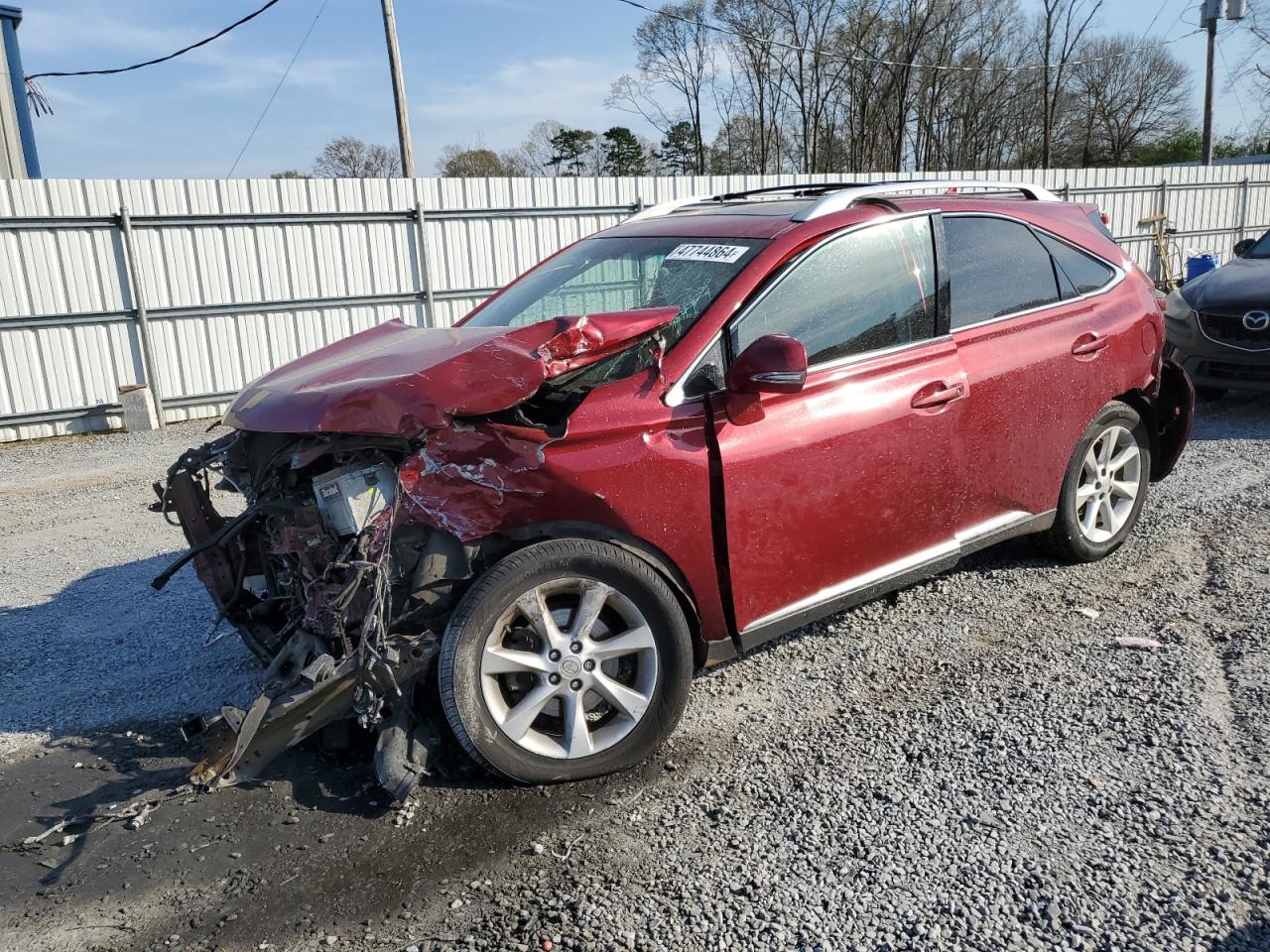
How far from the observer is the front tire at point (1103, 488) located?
15.1ft

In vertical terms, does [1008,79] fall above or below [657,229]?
above

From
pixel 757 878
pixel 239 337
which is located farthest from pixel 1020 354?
pixel 239 337

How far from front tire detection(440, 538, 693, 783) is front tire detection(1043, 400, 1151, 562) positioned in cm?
254

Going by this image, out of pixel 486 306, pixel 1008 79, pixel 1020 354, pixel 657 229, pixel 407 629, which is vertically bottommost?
pixel 407 629

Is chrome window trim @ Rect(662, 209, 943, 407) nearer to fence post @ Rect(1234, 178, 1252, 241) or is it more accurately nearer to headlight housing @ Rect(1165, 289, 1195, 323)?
headlight housing @ Rect(1165, 289, 1195, 323)

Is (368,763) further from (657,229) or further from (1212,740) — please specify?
(1212,740)

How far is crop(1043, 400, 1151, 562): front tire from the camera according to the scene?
461cm

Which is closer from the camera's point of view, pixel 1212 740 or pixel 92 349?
pixel 1212 740

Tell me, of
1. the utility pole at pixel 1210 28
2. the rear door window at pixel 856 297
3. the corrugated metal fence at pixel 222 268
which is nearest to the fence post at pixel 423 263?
the corrugated metal fence at pixel 222 268

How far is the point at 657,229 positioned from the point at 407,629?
220 centimetres

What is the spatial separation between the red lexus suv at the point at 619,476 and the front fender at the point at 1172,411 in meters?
1.27

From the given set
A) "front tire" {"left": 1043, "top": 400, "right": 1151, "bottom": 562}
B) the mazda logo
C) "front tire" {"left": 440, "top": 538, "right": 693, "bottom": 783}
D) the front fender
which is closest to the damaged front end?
"front tire" {"left": 440, "top": 538, "right": 693, "bottom": 783}

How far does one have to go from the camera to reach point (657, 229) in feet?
13.7

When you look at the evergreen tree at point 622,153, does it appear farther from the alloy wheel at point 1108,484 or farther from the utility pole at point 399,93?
the alloy wheel at point 1108,484
